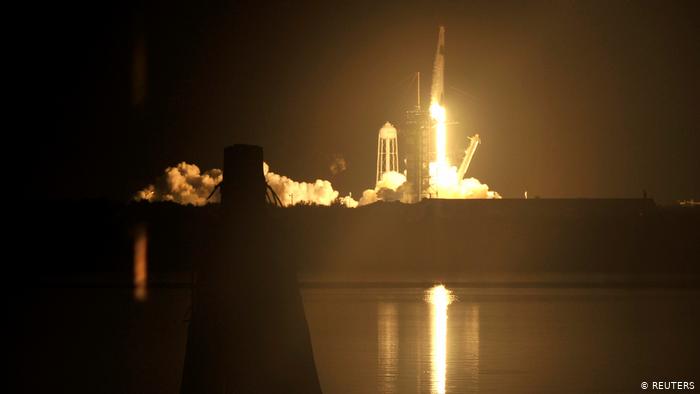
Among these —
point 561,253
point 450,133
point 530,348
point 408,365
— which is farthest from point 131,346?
point 450,133

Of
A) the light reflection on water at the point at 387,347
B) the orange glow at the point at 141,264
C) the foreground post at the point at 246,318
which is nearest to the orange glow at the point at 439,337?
the light reflection on water at the point at 387,347

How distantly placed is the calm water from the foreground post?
27.1ft

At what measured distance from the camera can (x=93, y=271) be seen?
64.8 meters

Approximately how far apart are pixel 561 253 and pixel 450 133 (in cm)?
1957

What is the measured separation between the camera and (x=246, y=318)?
957cm

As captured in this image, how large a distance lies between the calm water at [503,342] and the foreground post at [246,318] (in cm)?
825

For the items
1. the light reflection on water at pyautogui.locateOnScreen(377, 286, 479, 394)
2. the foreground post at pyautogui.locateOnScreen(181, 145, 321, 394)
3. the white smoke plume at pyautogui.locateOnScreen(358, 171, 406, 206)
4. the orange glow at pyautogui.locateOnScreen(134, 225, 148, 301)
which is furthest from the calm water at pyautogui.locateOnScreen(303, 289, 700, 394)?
the white smoke plume at pyautogui.locateOnScreen(358, 171, 406, 206)

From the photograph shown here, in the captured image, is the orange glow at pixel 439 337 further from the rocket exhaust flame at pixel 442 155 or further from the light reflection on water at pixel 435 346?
the rocket exhaust flame at pixel 442 155

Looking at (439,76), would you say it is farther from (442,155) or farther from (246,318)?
(246,318)

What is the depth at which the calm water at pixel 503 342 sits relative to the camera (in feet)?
63.0

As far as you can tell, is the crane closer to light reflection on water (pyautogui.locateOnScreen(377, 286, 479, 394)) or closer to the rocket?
the rocket

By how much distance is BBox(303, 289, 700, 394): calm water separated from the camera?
19.2m

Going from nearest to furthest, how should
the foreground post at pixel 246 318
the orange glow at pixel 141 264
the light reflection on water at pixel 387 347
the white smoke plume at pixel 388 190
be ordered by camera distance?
1. the foreground post at pixel 246 318
2. the light reflection on water at pixel 387 347
3. the orange glow at pixel 141 264
4. the white smoke plume at pixel 388 190

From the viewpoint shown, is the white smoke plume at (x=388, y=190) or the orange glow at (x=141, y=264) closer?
the orange glow at (x=141, y=264)
